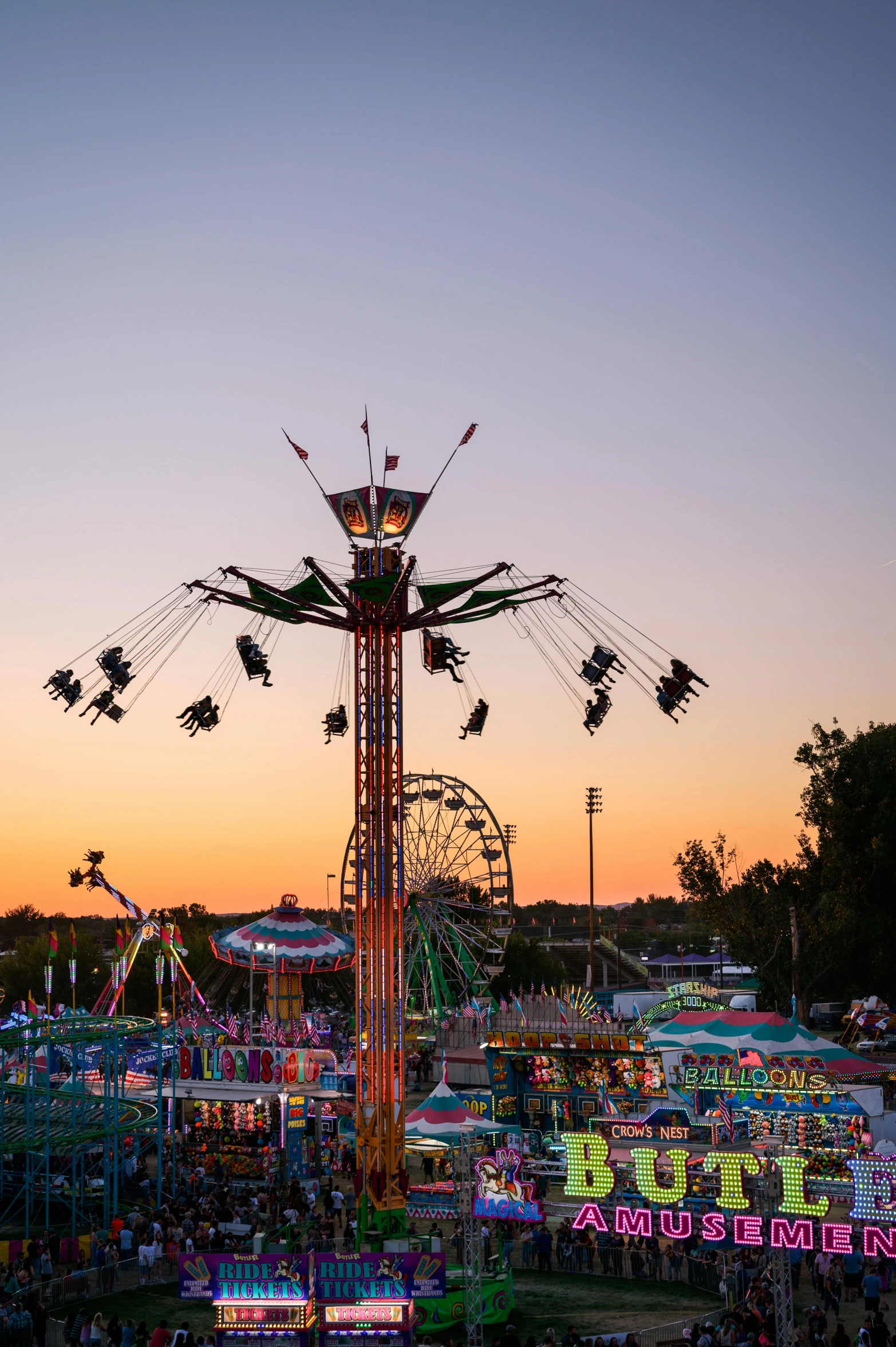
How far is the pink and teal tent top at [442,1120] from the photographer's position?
3209cm

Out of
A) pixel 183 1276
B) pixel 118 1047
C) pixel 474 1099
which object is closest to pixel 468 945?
pixel 474 1099

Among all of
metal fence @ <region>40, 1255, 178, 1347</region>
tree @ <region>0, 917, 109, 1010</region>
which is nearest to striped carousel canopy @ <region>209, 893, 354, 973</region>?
metal fence @ <region>40, 1255, 178, 1347</region>

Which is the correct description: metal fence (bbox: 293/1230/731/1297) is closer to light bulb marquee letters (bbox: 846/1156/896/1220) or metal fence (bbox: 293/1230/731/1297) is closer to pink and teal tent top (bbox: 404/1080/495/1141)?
light bulb marquee letters (bbox: 846/1156/896/1220)

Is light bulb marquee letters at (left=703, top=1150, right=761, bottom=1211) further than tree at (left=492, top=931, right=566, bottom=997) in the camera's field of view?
No

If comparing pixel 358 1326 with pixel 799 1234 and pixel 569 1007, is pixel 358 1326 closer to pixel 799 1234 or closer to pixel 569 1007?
pixel 799 1234

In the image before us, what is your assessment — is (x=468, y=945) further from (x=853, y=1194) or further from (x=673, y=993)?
(x=853, y=1194)

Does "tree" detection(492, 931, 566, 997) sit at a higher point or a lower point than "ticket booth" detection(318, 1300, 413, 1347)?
higher

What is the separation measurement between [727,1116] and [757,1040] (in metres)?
2.92

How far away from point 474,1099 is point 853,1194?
15278 millimetres

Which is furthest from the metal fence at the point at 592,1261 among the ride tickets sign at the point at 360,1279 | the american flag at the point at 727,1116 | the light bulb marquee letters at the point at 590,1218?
the ride tickets sign at the point at 360,1279

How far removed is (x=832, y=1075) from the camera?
107 feet

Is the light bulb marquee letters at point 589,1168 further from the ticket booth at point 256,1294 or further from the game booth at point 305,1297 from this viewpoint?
the ticket booth at point 256,1294

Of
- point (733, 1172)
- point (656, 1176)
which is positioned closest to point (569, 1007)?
point (656, 1176)

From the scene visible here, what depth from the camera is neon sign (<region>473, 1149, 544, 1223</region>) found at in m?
28.6
